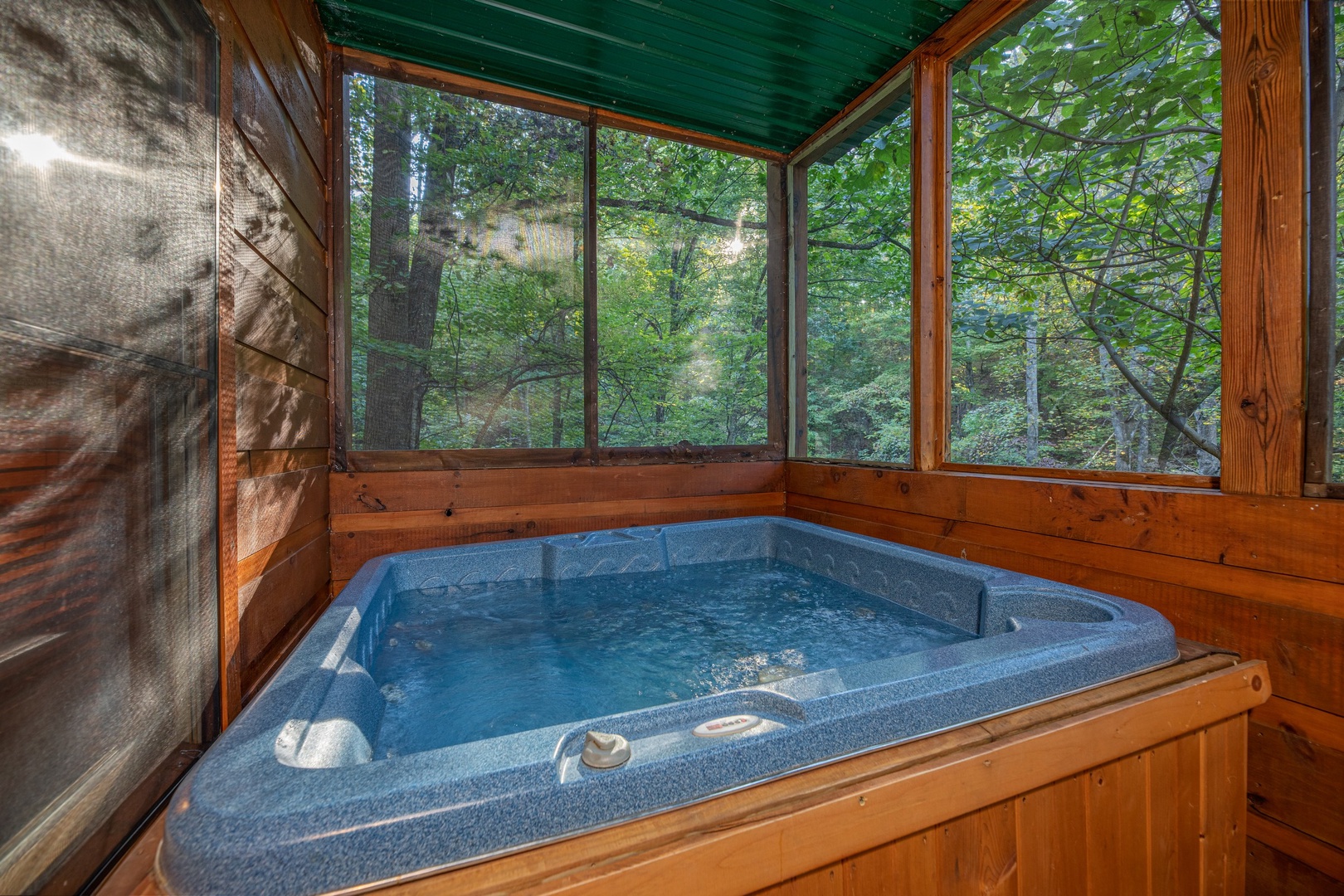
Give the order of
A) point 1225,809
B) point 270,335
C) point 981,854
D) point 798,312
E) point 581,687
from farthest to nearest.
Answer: point 798,312 < point 270,335 < point 581,687 < point 1225,809 < point 981,854

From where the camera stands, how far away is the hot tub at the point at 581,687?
64cm

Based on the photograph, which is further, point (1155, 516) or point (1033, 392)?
point (1033, 392)

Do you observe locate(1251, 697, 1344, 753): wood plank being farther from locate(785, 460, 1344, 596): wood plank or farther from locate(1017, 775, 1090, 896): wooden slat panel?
locate(1017, 775, 1090, 896): wooden slat panel

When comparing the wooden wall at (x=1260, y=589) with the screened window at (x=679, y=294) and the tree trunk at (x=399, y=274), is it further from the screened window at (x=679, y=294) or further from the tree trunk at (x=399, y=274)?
the tree trunk at (x=399, y=274)

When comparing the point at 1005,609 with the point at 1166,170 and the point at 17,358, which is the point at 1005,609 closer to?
the point at 1166,170

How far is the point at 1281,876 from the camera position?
1.25m

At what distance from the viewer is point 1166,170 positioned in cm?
159

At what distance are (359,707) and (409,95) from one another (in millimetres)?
2552

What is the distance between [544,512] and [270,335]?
1384 millimetres

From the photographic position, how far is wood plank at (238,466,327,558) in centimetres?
135

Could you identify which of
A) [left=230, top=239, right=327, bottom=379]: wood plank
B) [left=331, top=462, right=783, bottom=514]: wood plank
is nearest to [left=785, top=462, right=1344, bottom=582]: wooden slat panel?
[left=331, top=462, right=783, bottom=514]: wood plank

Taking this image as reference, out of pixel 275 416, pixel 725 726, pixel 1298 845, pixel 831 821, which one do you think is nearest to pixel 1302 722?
pixel 1298 845

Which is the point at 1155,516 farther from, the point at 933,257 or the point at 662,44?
the point at 662,44

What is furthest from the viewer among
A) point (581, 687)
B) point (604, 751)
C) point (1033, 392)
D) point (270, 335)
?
point (1033, 392)
